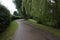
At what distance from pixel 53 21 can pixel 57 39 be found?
5.92m

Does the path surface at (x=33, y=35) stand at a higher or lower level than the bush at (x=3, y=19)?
lower

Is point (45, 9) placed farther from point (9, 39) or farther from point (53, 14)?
point (9, 39)

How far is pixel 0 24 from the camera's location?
9539mm

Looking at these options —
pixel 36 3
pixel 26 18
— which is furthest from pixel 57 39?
pixel 26 18

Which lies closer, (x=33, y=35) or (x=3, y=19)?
(x=3, y=19)

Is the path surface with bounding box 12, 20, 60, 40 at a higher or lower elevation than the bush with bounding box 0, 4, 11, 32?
lower

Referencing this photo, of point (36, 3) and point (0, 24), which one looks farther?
point (36, 3)

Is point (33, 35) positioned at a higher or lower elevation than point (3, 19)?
lower

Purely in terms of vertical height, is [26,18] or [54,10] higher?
[54,10]

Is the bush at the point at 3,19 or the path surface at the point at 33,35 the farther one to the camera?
the bush at the point at 3,19

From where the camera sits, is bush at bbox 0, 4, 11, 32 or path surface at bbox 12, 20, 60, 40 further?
bush at bbox 0, 4, 11, 32

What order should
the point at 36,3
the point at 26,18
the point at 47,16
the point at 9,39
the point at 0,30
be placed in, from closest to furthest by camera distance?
the point at 9,39, the point at 0,30, the point at 47,16, the point at 36,3, the point at 26,18

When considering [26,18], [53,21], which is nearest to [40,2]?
→ [53,21]

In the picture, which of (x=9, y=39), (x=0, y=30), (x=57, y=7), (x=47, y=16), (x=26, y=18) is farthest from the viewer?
(x=26, y=18)
